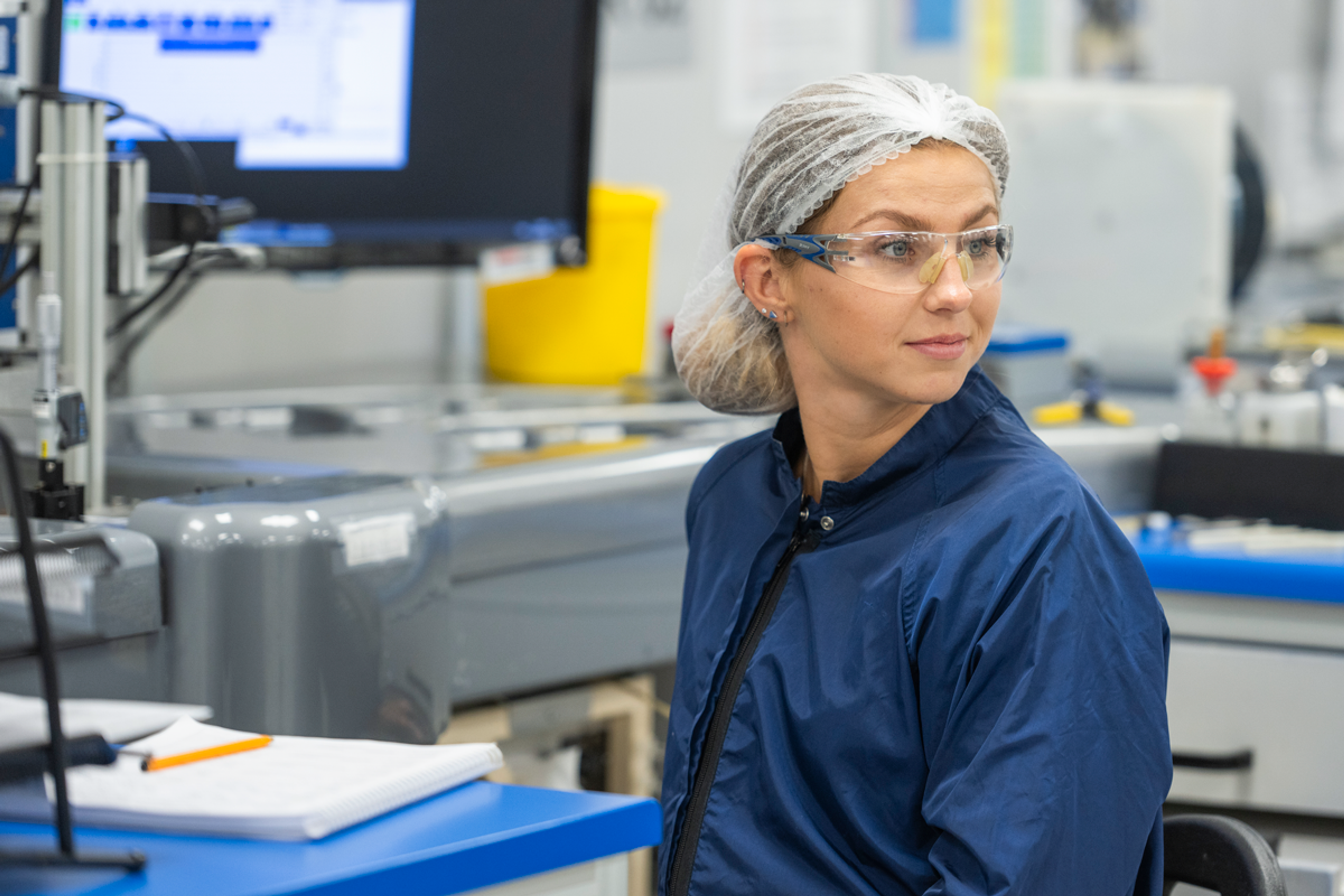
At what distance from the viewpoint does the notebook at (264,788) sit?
0.79 m

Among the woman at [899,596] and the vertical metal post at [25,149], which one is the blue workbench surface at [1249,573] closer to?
the woman at [899,596]

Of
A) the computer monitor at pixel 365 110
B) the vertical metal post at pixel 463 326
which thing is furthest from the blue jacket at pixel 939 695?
the vertical metal post at pixel 463 326

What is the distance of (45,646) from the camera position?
741mm

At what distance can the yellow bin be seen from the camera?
7.59 ft

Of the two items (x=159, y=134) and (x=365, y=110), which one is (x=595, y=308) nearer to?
(x=365, y=110)

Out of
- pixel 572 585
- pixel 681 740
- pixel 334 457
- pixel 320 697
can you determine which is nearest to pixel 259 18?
pixel 334 457

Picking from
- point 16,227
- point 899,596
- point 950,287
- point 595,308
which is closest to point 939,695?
point 899,596

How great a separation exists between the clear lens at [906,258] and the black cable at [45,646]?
0.57 m

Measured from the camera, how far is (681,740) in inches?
45.1

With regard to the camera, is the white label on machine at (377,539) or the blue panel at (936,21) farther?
the blue panel at (936,21)

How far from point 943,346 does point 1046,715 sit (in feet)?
0.92

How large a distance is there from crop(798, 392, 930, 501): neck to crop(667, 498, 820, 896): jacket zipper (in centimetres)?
8

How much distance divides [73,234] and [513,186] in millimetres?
877

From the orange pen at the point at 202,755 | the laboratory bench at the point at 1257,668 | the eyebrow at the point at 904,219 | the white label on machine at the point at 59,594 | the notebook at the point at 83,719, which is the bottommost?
the laboratory bench at the point at 1257,668
